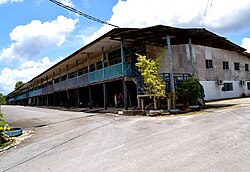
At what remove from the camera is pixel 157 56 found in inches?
767

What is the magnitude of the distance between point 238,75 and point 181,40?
12321 millimetres

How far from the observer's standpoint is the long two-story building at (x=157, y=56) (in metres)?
16.8

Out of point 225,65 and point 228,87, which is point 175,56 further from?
point 228,87

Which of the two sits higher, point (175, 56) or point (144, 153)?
point (175, 56)

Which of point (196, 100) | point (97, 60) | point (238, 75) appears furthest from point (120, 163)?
point (238, 75)

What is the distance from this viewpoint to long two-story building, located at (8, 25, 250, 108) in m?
16.8

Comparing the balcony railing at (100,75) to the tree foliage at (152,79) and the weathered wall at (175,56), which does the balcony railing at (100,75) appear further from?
the weathered wall at (175,56)

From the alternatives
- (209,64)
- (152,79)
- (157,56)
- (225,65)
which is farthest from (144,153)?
(225,65)

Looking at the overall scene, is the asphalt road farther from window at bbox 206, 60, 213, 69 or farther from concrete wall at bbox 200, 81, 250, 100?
window at bbox 206, 60, 213, 69

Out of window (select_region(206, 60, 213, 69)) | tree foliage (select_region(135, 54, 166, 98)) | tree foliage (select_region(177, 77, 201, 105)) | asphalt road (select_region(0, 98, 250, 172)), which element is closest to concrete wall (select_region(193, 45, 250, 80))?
window (select_region(206, 60, 213, 69))

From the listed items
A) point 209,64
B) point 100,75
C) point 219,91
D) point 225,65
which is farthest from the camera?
point 225,65

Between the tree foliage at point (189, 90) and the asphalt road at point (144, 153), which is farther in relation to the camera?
the tree foliage at point (189, 90)

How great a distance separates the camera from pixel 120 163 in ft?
17.6

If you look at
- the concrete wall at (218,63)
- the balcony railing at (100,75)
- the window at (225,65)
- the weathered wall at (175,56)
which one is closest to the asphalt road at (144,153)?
the balcony railing at (100,75)
